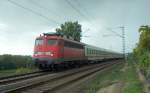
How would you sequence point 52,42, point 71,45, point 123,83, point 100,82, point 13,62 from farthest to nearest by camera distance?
point 13,62 < point 71,45 < point 52,42 < point 100,82 < point 123,83

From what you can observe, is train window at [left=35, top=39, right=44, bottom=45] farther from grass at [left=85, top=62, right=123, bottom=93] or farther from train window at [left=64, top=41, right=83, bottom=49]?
grass at [left=85, top=62, right=123, bottom=93]

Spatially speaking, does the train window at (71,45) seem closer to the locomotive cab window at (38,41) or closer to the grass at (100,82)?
the locomotive cab window at (38,41)

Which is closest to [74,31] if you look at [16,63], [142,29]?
[16,63]

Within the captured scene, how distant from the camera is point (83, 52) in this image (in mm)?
41812

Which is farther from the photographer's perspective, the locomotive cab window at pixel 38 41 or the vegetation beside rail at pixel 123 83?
the locomotive cab window at pixel 38 41

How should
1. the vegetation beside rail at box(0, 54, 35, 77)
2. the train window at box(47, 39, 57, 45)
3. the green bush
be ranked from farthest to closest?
the green bush, the vegetation beside rail at box(0, 54, 35, 77), the train window at box(47, 39, 57, 45)

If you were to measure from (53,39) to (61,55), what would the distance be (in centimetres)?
178

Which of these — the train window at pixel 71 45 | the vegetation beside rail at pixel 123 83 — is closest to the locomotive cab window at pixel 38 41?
the train window at pixel 71 45

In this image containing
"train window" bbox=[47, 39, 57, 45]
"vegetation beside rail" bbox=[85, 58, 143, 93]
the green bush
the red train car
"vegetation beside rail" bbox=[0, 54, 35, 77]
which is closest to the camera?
"vegetation beside rail" bbox=[85, 58, 143, 93]

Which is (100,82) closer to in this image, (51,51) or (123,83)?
(123,83)

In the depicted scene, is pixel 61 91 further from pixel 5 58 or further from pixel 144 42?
pixel 5 58

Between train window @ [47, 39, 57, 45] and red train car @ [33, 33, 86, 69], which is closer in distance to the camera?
red train car @ [33, 33, 86, 69]

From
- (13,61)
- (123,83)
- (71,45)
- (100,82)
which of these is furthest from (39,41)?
(123,83)

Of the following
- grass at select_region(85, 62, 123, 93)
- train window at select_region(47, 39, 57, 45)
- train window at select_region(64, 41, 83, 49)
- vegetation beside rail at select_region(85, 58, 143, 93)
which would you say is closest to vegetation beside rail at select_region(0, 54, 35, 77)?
A: train window at select_region(64, 41, 83, 49)
